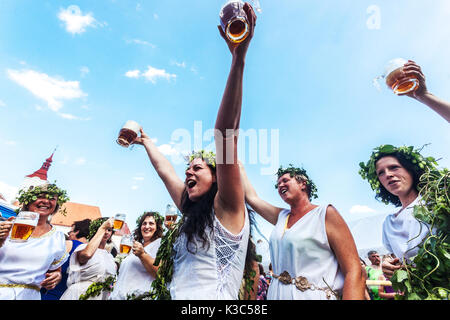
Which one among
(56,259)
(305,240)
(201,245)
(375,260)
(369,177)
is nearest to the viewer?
(201,245)

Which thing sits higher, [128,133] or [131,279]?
[128,133]

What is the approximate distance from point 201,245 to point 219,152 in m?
0.65

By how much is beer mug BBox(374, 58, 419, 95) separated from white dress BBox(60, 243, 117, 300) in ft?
16.2

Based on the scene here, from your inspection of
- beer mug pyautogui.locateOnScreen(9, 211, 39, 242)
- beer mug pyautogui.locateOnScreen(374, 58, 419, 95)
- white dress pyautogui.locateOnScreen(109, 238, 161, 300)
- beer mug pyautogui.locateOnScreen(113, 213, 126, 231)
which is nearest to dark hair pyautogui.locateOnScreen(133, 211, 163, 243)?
beer mug pyautogui.locateOnScreen(113, 213, 126, 231)

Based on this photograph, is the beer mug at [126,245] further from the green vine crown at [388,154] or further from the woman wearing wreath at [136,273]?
the green vine crown at [388,154]

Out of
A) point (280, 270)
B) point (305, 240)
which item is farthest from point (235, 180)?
point (280, 270)

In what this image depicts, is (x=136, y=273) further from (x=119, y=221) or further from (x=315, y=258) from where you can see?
(x=315, y=258)

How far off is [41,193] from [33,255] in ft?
3.18

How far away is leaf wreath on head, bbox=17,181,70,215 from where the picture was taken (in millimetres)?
3637

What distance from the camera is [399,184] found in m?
2.44

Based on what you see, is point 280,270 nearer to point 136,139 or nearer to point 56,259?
point 136,139

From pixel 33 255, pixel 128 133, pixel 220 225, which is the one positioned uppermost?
pixel 128 133

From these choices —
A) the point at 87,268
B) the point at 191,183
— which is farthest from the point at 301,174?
the point at 87,268
